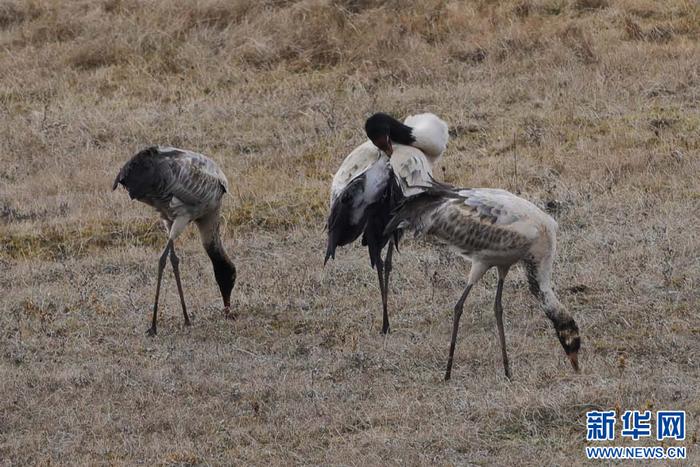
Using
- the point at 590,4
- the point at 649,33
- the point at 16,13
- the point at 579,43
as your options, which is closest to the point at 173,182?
the point at 579,43

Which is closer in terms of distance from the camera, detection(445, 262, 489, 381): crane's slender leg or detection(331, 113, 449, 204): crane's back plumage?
detection(445, 262, 489, 381): crane's slender leg

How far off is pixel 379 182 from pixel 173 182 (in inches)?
57.2

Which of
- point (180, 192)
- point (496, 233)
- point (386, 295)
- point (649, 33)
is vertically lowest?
point (649, 33)

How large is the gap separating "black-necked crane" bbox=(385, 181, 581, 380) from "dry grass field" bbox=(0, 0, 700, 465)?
12.3 inches

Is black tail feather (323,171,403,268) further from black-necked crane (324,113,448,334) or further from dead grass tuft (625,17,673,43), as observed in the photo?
dead grass tuft (625,17,673,43)

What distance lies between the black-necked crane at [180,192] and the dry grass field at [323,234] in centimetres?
33

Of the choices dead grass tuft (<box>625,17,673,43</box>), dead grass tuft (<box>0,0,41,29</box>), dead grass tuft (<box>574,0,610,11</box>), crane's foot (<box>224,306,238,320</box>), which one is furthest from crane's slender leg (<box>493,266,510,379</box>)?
dead grass tuft (<box>0,0,41,29</box>)

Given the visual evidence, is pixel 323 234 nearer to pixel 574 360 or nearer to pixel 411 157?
pixel 411 157

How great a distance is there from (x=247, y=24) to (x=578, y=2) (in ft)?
12.8

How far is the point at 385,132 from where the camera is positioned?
8.41 m

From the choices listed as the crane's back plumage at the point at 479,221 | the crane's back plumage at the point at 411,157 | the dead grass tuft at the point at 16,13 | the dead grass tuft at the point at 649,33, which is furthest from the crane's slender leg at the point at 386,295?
the dead grass tuft at the point at 16,13

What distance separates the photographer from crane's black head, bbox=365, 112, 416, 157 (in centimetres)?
839

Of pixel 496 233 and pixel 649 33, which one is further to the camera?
pixel 649 33

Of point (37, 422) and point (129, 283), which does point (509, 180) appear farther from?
point (37, 422)
